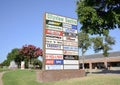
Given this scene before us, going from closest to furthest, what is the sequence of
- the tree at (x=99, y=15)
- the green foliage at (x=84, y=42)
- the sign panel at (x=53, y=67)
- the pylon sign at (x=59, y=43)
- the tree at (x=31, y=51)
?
the tree at (x=99, y=15) → the sign panel at (x=53, y=67) → the pylon sign at (x=59, y=43) → the green foliage at (x=84, y=42) → the tree at (x=31, y=51)

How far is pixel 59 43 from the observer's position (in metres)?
24.5

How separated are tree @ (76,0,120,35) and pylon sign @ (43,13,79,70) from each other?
2.84 meters

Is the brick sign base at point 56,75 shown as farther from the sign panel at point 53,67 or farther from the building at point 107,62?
the building at point 107,62

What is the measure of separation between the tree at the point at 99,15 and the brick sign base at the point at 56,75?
Result: 15.9ft

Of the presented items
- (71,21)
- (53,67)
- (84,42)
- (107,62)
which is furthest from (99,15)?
(107,62)

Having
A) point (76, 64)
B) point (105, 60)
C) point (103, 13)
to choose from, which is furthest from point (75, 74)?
point (105, 60)

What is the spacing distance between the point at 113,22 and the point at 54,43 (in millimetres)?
6169

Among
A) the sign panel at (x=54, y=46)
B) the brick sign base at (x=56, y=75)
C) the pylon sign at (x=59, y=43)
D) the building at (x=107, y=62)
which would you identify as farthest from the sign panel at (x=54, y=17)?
the building at (x=107, y=62)

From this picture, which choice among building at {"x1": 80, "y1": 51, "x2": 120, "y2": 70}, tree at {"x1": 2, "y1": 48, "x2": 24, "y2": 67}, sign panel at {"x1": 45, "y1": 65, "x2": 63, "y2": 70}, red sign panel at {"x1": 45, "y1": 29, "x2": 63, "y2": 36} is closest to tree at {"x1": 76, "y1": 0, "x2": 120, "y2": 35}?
red sign panel at {"x1": 45, "y1": 29, "x2": 63, "y2": 36}

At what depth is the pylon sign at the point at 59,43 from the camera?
77.0 ft

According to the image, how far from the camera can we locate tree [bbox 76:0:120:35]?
21.0 m

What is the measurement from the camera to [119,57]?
74062 mm

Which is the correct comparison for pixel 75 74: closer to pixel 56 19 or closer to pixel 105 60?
pixel 56 19

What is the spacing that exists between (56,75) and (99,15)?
6.98 m
